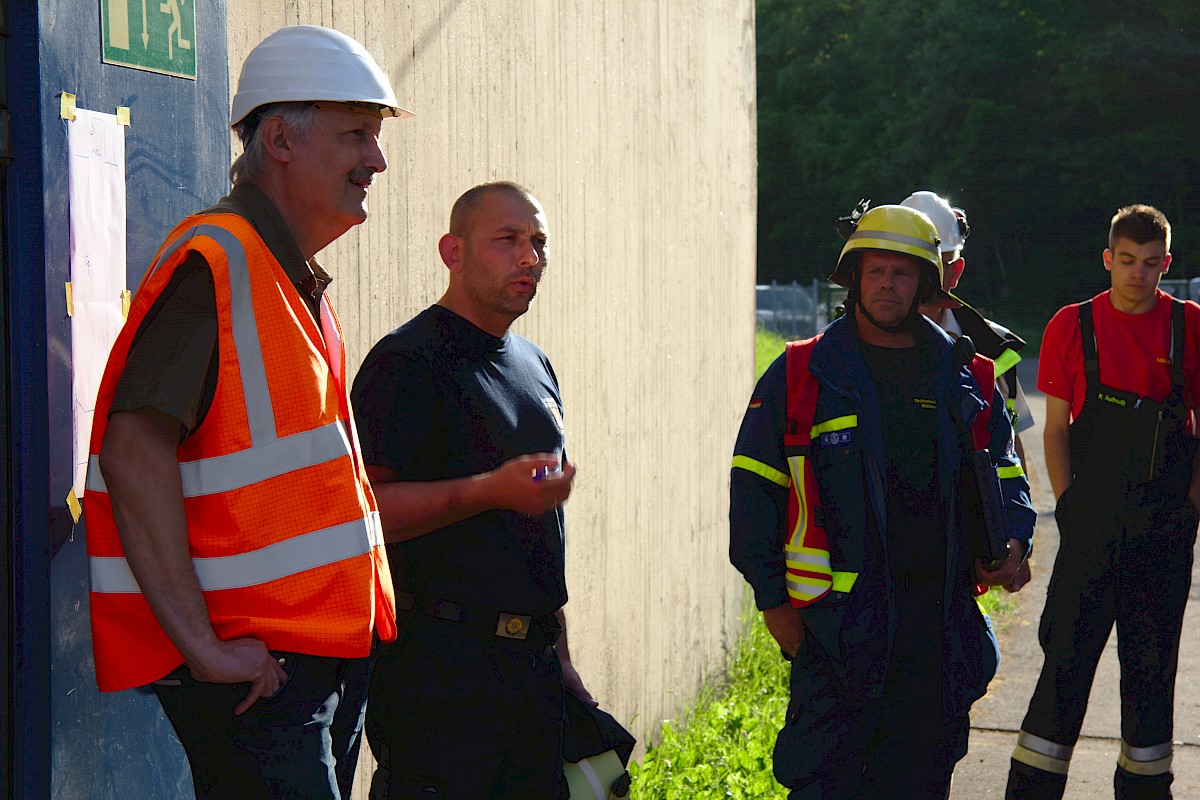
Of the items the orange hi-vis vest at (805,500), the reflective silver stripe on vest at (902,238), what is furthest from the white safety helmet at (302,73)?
the reflective silver stripe on vest at (902,238)

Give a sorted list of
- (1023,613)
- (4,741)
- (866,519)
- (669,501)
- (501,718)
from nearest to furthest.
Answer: (4,741) < (501,718) < (866,519) < (669,501) < (1023,613)

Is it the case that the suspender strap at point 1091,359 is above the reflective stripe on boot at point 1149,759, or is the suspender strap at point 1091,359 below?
above

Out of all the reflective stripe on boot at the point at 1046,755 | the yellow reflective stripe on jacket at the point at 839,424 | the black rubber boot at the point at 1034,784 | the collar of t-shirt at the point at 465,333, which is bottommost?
the black rubber boot at the point at 1034,784

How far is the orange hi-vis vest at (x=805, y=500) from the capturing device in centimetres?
411

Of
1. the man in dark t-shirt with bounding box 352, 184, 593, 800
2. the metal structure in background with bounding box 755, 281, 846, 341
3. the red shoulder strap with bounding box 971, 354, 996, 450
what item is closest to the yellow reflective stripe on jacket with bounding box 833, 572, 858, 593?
the red shoulder strap with bounding box 971, 354, 996, 450

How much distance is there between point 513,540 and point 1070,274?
1966 inches

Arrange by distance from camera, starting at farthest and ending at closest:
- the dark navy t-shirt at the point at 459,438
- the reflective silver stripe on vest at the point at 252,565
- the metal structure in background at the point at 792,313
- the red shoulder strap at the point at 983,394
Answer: the metal structure in background at the point at 792,313 < the red shoulder strap at the point at 983,394 < the dark navy t-shirt at the point at 459,438 < the reflective silver stripe on vest at the point at 252,565

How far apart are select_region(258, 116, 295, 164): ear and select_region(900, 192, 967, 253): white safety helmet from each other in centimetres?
342

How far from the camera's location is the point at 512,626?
3.38m

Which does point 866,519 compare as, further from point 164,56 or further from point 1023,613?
point 1023,613

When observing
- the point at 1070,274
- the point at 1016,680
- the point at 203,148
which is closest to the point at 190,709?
the point at 203,148

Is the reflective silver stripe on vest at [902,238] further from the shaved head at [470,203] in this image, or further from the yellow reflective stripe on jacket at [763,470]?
the shaved head at [470,203]

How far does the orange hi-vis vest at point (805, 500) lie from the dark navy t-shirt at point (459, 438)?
960mm

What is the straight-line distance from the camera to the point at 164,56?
2.97m
